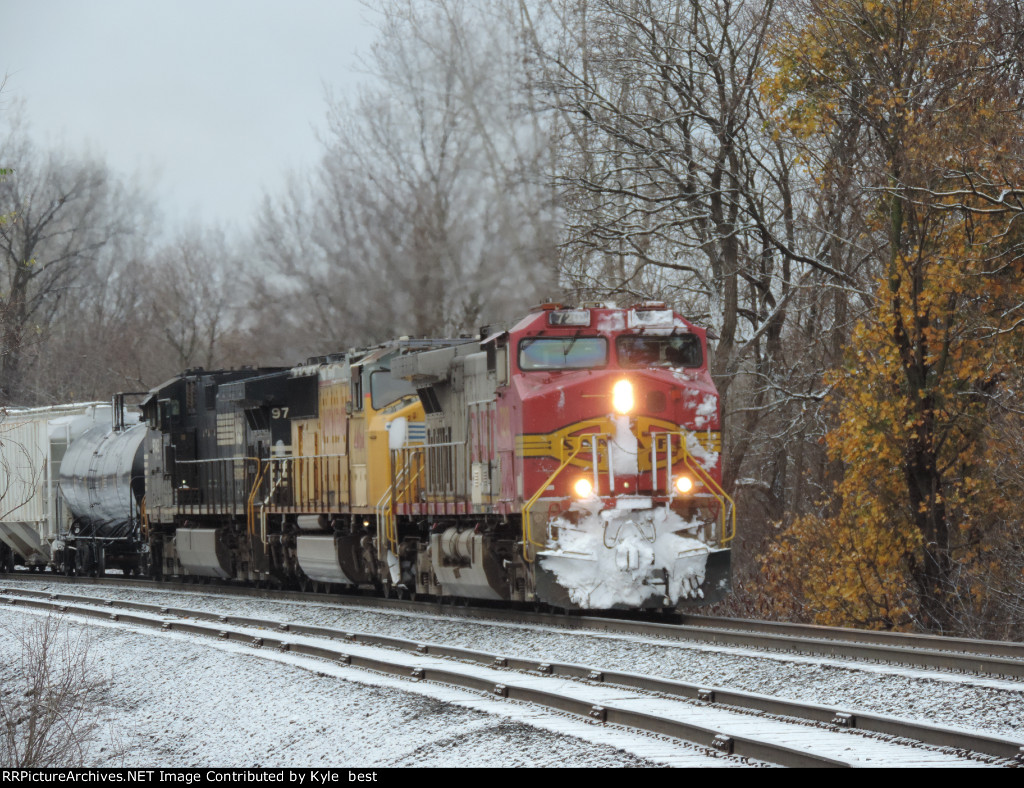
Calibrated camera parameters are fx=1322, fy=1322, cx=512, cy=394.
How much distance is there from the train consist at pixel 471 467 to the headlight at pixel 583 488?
1cm

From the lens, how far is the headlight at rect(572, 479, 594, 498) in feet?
45.4

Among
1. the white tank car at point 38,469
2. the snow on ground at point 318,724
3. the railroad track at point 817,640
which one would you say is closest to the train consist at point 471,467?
the railroad track at point 817,640

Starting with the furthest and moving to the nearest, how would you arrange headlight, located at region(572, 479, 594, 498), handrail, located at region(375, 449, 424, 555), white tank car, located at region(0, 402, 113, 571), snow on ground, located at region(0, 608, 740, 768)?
white tank car, located at region(0, 402, 113, 571) < handrail, located at region(375, 449, 424, 555) < headlight, located at region(572, 479, 594, 498) < snow on ground, located at region(0, 608, 740, 768)

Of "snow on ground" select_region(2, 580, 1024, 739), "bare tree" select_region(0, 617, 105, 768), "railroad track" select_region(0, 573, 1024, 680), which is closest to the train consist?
"railroad track" select_region(0, 573, 1024, 680)

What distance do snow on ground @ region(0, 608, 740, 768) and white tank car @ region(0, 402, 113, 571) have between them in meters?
15.1

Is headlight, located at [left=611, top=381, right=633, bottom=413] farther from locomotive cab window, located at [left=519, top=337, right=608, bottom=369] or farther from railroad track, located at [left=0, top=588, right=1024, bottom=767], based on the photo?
railroad track, located at [left=0, top=588, right=1024, bottom=767]

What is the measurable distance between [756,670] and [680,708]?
1634mm

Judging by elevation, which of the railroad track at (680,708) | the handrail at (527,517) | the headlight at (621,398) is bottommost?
the railroad track at (680,708)

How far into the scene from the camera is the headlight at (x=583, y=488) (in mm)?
13844

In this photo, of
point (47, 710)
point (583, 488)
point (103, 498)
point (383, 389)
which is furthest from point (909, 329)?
point (103, 498)

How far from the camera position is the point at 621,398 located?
14141 millimetres

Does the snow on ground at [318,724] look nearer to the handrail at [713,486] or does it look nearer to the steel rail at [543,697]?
the steel rail at [543,697]

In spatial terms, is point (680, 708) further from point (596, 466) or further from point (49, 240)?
point (49, 240)
